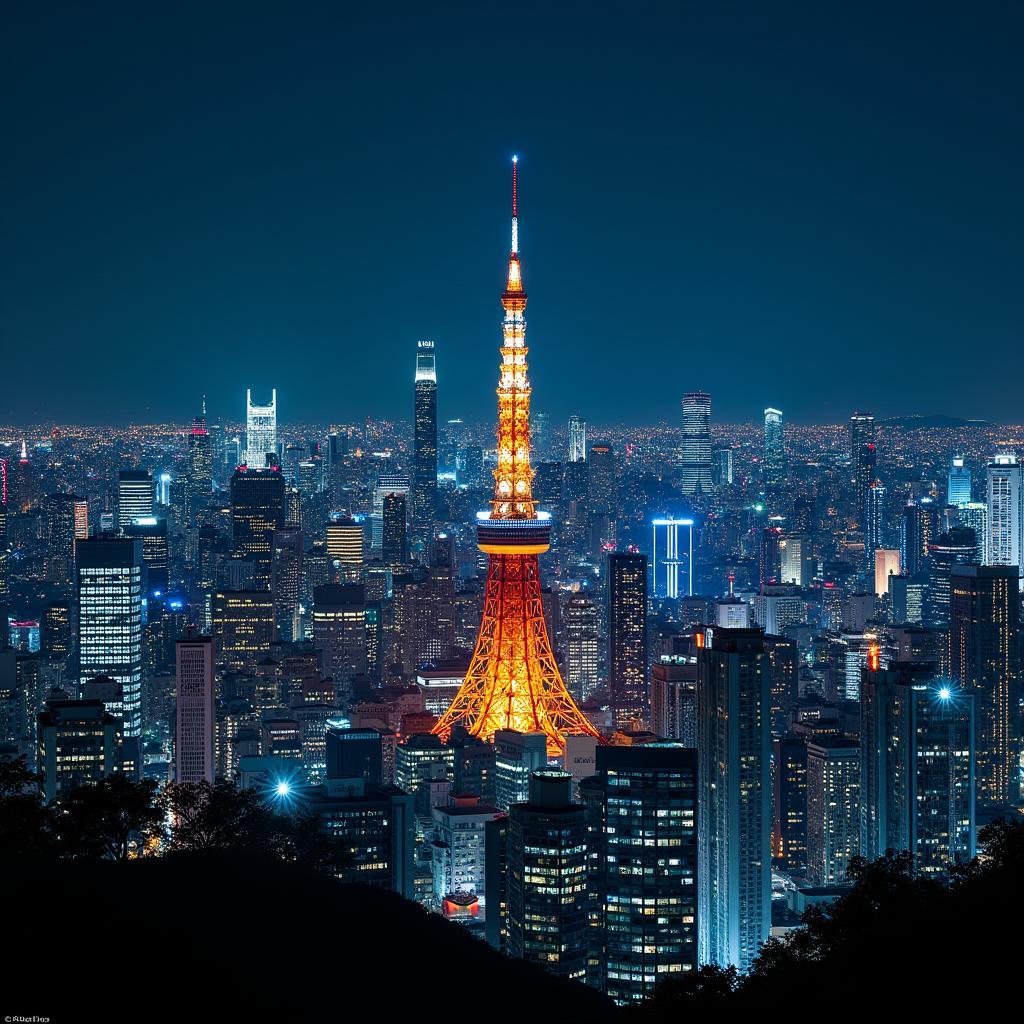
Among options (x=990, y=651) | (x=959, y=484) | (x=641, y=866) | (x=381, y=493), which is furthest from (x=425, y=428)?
(x=641, y=866)

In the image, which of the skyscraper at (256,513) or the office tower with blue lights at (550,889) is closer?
the office tower with blue lights at (550,889)

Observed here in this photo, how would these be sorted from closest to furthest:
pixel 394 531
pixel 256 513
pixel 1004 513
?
pixel 1004 513 → pixel 256 513 → pixel 394 531

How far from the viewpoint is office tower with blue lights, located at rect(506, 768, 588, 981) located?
15203 mm

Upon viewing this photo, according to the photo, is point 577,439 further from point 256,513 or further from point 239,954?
point 239,954

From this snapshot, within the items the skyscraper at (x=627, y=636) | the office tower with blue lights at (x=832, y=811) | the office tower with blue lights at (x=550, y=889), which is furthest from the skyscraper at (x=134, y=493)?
the office tower with blue lights at (x=550, y=889)

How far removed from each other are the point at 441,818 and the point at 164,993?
13937 millimetres

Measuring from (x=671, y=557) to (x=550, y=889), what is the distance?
96.9 ft

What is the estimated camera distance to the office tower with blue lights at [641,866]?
15562 mm

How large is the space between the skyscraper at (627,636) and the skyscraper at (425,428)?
14577 millimetres

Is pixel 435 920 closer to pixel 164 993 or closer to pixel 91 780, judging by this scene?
pixel 164 993

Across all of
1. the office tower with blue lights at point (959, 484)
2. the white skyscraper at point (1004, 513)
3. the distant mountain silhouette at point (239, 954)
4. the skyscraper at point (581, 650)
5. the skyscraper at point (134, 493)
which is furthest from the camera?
the office tower with blue lights at point (959, 484)

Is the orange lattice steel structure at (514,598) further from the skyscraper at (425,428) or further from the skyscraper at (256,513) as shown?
the skyscraper at (425,428)

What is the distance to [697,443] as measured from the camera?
174ft

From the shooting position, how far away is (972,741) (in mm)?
20188
